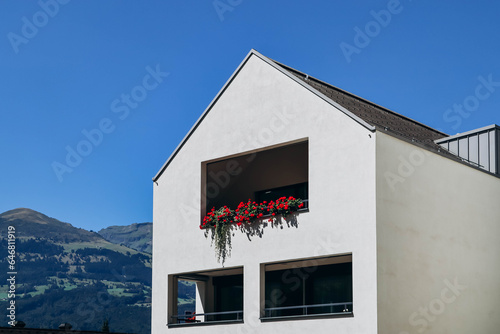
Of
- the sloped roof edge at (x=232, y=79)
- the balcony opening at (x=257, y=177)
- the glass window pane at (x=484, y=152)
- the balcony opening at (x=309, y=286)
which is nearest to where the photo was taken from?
the sloped roof edge at (x=232, y=79)

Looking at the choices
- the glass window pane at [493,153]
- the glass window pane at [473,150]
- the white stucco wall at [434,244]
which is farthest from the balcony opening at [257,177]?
the glass window pane at [493,153]

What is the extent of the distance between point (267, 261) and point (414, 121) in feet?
→ 31.1

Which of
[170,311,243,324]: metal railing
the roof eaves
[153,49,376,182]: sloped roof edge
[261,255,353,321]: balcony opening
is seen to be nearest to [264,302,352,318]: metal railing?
[261,255,353,321]: balcony opening

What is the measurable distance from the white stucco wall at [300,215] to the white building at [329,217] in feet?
0.12

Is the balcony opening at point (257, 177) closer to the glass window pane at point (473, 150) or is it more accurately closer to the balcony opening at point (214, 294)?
the balcony opening at point (214, 294)

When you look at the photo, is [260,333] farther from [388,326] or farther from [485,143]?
[485,143]

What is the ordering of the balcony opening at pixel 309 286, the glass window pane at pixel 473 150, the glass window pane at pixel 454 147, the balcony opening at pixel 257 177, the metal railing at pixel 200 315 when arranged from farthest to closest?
the balcony opening at pixel 257 177 → the glass window pane at pixel 454 147 → the glass window pane at pixel 473 150 → the metal railing at pixel 200 315 → the balcony opening at pixel 309 286

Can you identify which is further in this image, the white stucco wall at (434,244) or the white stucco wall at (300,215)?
the white stucco wall at (300,215)

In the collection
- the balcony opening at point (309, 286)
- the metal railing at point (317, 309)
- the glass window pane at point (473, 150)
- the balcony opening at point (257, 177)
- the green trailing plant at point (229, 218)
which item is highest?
the glass window pane at point (473, 150)

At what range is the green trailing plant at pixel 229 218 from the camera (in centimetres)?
2039

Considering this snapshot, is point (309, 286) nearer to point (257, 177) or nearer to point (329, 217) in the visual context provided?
point (329, 217)

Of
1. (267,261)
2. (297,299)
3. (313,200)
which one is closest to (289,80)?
(313,200)

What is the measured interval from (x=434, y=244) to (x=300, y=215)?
147 inches

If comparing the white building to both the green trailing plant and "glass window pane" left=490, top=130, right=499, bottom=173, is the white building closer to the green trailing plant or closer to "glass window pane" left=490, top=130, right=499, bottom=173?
"glass window pane" left=490, top=130, right=499, bottom=173
